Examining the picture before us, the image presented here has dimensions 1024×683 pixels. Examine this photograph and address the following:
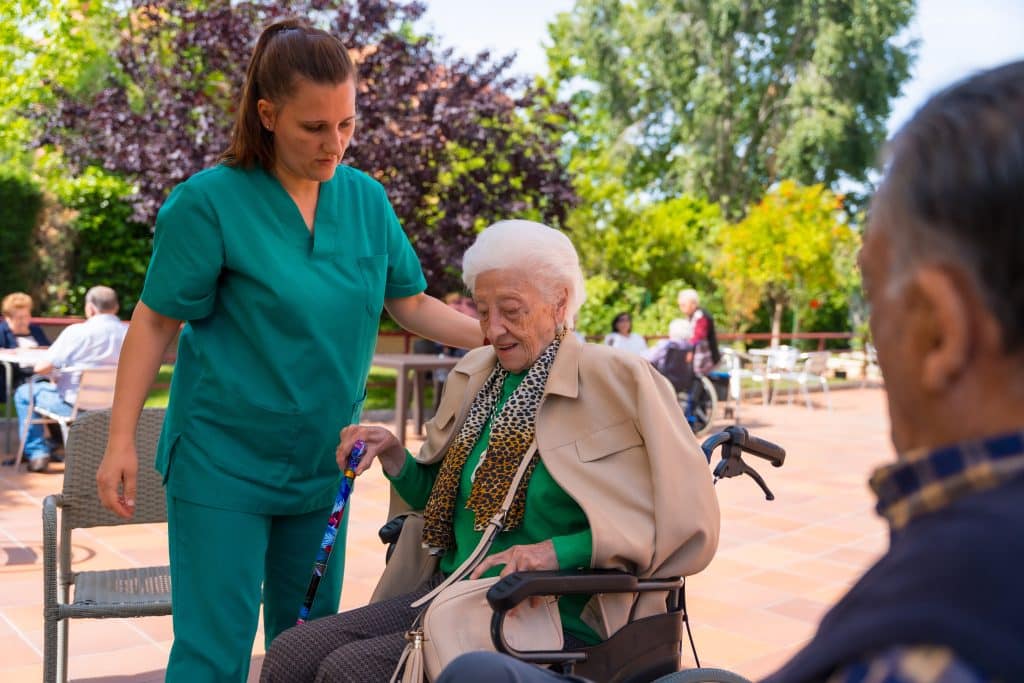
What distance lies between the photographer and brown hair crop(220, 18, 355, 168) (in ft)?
6.45

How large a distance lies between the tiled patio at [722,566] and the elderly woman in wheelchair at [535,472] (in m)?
0.47

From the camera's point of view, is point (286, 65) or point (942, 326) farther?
point (286, 65)

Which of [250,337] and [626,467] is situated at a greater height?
[250,337]

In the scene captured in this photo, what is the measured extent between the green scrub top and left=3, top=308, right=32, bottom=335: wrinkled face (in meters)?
7.03

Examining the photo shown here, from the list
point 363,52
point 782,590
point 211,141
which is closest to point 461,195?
point 363,52

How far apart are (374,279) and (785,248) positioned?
16.7m

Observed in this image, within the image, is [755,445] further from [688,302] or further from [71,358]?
[688,302]

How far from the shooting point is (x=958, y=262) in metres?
0.64

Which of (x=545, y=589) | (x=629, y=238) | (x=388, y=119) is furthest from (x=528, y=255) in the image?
(x=629, y=238)

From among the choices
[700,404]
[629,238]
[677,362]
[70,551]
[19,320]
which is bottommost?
[700,404]

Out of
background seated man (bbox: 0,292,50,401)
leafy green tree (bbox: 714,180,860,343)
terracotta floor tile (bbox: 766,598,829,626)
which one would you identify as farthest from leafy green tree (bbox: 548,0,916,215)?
terracotta floor tile (bbox: 766,598,829,626)

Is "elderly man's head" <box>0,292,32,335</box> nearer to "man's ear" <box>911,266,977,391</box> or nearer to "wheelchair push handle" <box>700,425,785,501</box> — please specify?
"wheelchair push handle" <box>700,425,785,501</box>

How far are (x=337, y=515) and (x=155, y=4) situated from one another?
394 inches

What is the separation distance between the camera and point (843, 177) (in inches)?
1096
